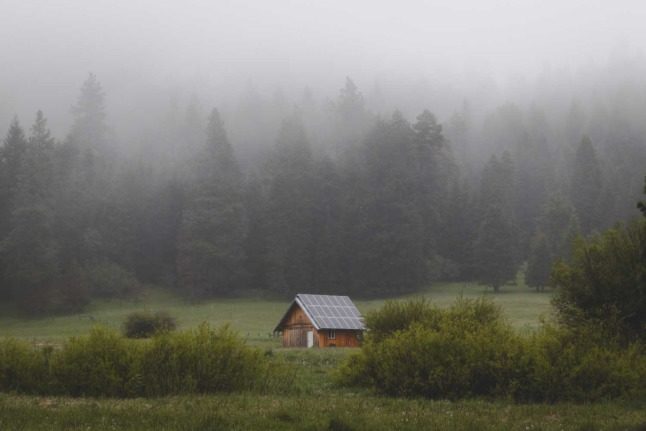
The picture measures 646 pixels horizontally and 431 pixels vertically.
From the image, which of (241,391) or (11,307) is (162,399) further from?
(11,307)

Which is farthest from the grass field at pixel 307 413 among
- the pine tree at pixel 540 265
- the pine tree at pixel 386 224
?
the pine tree at pixel 540 265

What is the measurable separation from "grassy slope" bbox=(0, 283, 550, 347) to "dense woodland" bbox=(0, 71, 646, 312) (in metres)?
2.41

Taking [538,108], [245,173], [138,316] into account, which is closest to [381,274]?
[245,173]

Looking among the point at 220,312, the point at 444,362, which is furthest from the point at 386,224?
the point at 444,362

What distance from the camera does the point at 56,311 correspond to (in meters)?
85.4

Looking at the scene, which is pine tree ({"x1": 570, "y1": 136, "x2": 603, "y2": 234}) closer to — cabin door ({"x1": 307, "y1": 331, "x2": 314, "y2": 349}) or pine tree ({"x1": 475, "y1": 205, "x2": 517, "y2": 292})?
pine tree ({"x1": 475, "y1": 205, "x2": 517, "y2": 292})

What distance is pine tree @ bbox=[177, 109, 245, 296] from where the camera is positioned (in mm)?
92812

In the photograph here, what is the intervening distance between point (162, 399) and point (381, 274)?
74.8 metres

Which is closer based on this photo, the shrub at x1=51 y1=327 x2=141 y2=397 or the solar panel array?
the shrub at x1=51 y1=327 x2=141 y2=397

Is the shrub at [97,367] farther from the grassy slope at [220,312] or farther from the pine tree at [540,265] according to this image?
the pine tree at [540,265]

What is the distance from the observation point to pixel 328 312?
6134cm

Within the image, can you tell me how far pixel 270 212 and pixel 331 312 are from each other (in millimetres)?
38659

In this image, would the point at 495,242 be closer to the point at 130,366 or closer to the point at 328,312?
the point at 328,312

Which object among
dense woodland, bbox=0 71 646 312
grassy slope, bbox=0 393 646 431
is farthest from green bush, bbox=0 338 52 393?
dense woodland, bbox=0 71 646 312
